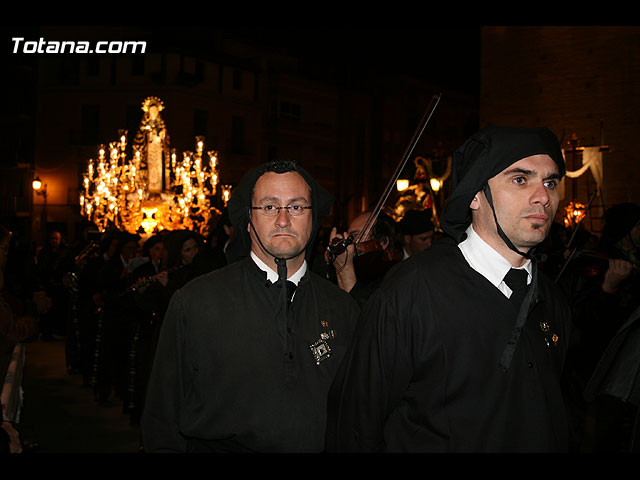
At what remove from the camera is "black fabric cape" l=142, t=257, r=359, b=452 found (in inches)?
125

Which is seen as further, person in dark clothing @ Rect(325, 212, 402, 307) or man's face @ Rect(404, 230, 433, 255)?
man's face @ Rect(404, 230, 433, 255)

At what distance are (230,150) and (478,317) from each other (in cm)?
3652

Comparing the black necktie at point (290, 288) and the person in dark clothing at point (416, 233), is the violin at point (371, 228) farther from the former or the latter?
the black necktie at point (290, 288)

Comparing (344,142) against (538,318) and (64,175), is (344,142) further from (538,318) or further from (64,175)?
(538,318)

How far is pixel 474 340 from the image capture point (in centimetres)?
266

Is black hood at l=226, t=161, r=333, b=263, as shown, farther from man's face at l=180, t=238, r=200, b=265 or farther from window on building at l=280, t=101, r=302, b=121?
window on building at l=280, t=101, r=302, b=121

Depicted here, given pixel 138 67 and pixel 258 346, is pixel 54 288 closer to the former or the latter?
pixel 258 346

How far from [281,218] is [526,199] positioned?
4.05 ft

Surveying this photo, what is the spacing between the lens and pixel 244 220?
12.2ft

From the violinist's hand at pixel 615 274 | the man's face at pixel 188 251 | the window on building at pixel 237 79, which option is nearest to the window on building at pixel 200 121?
the window on building at pixel 237 79

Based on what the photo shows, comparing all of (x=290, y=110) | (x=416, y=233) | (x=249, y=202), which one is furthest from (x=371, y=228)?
(x=290, y=110)

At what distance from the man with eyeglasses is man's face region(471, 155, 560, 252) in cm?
107

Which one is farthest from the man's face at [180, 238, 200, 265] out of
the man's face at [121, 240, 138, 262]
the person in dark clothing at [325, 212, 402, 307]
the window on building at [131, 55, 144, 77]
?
the window on building at [131, 55, 144, 77]

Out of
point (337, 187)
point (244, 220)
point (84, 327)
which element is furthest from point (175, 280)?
point (337, 187)
